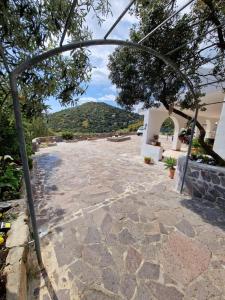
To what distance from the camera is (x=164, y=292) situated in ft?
8.34

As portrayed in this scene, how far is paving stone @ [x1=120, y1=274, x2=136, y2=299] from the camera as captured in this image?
99.0 inches

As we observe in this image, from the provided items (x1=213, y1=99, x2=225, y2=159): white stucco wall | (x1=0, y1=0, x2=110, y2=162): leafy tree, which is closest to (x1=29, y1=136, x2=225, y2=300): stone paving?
(x1=213, y1=99, x2=225, y2=159): white stucco wall

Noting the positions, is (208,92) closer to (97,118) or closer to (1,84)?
(1,84)

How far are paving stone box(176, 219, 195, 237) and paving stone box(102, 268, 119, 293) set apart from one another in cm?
186

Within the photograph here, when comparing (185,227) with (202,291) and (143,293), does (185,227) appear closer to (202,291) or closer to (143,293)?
(202,291)

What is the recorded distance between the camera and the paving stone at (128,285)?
8.25ft

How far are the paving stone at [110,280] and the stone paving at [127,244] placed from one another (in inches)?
0.6

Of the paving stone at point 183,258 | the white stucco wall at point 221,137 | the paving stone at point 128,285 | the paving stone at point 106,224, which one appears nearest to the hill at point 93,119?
the white stucco wall at point 221,137

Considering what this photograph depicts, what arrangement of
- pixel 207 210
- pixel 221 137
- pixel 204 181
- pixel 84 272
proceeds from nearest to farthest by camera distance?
pixel 84 272 → pixel 207 210 → pixel 204 181 → pixel 221 137

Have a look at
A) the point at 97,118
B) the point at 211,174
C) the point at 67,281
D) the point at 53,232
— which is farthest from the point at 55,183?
the point at 97,118

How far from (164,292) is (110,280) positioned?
0.77 m

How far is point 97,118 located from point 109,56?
3155cm

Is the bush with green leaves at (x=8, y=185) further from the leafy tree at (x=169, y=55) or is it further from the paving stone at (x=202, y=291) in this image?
the leafy tree at (x=169, y=55)

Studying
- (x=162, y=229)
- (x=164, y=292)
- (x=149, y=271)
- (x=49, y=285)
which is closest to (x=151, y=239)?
(x=162, y=229)
